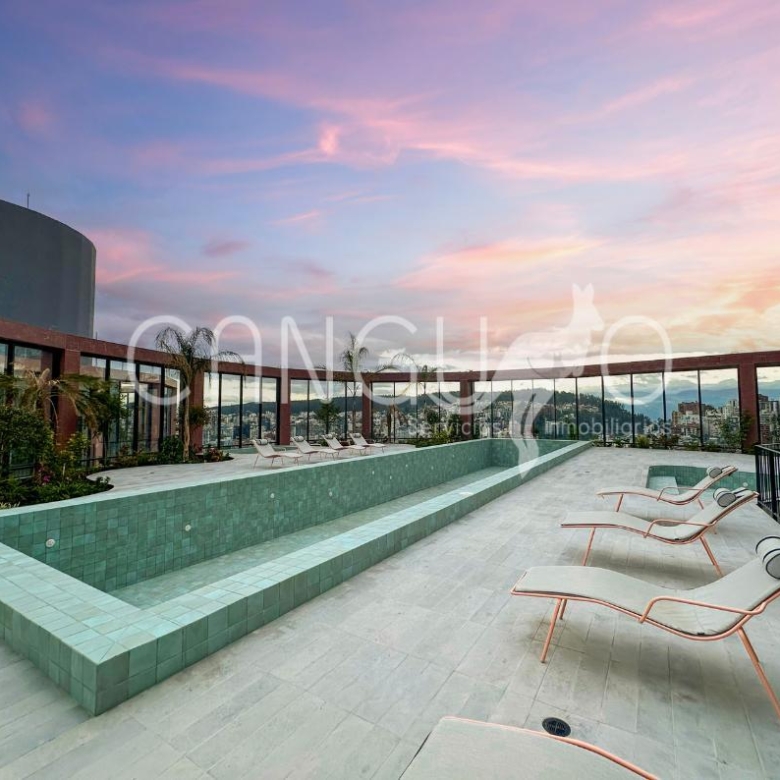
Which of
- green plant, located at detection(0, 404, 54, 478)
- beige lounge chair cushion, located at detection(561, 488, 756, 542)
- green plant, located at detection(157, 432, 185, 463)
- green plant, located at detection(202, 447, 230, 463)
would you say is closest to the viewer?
beige lounge chair cushion, located at detection(561, 488, 756, 542)

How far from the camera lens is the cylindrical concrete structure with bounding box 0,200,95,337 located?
553 inches

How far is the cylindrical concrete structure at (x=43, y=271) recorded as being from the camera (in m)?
14.0

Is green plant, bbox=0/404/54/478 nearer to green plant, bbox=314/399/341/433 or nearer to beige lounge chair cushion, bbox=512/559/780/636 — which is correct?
beige lounge chair cushion, bbox=512/559/780/636

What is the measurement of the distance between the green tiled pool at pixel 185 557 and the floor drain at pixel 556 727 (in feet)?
5.11

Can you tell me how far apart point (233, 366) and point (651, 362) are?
47.8ft

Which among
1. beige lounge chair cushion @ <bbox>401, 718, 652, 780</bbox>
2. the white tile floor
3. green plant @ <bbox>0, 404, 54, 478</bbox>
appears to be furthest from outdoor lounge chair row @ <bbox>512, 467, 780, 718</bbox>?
green plant @ <bbox>0, 404, 54, 478</bbox>

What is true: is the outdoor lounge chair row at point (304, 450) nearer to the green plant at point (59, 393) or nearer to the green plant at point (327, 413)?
the green plant at point (327, 413)

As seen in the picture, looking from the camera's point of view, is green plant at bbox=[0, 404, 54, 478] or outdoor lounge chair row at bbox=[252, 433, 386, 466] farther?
outdoor lounge chair row at bbox=[252, 433, 386, 466]

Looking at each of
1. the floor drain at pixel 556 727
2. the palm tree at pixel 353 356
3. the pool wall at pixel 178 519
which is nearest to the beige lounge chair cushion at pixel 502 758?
the floor drain at pixel 556 727

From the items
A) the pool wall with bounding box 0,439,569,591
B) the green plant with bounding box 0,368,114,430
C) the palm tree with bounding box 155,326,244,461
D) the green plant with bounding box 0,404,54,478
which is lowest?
the pool wall with bounding box 0,439,569,591

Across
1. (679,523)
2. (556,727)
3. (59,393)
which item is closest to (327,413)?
(59,393)

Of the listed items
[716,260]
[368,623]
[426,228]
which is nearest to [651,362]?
[716,260]

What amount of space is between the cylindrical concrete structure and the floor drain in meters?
18.2

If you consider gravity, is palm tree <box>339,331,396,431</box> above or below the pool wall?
above
